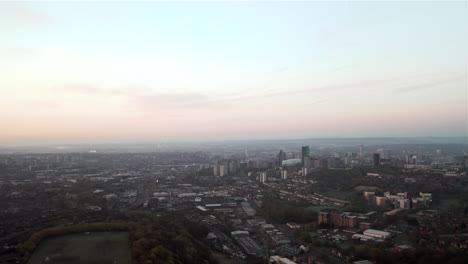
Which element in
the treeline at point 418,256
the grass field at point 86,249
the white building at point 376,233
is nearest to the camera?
the grass field at point 86,249

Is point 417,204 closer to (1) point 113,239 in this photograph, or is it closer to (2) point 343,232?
(2) point 343,232

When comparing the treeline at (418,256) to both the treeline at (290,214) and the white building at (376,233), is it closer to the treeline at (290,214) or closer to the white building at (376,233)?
the white building at (376,233)

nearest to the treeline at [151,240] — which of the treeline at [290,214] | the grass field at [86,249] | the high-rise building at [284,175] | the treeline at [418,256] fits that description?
the grass field at [86,249]

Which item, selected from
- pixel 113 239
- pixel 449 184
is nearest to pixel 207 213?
pixel 113 239

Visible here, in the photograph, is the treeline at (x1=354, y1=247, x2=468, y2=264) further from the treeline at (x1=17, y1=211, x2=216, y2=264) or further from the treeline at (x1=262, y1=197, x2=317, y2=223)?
the treeline at (x1=262, y1=197, x2=317, y2=223)

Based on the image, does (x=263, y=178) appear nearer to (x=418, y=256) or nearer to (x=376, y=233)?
(x=376, y=233)
